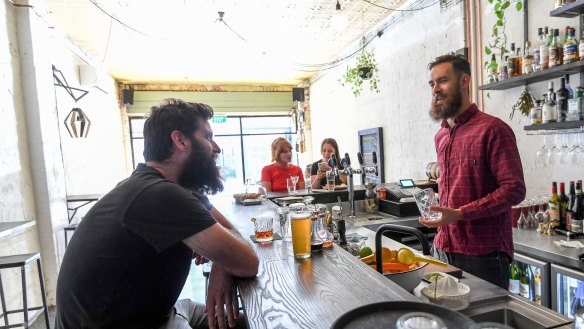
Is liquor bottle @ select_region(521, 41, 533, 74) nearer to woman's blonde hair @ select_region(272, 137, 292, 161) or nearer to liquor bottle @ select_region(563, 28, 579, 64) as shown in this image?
liquor bottle @ select_region(563, 28, 579, 64)

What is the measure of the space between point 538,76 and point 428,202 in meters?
1.45

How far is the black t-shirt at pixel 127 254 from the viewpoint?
106cm

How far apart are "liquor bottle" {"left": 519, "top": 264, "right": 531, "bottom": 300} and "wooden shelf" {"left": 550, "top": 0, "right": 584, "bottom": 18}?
150cm

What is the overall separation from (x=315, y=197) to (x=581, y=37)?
1943 millimetres

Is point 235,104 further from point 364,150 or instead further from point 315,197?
point 315,197

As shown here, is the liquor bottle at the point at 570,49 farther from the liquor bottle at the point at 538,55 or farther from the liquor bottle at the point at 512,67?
the liquor bottle at the point at 512,67

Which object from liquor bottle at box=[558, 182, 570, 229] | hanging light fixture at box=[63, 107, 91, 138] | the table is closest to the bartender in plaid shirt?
liquor bottle at box=[558, 182, 570, 229]

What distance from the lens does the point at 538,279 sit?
1870 mm

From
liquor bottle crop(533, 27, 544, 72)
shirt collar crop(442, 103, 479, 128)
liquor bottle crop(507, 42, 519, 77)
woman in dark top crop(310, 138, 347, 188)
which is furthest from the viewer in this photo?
woman in dark top crop(310, 138, 347, 188)

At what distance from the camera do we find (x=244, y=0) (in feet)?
11.8

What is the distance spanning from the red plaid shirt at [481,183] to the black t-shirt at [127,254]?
3.91 feet

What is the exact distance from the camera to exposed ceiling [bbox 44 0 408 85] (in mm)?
3740

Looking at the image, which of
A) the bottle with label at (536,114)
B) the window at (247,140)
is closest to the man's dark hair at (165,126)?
the bottle with label at (536,114)

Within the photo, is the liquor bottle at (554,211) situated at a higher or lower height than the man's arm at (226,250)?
lower
